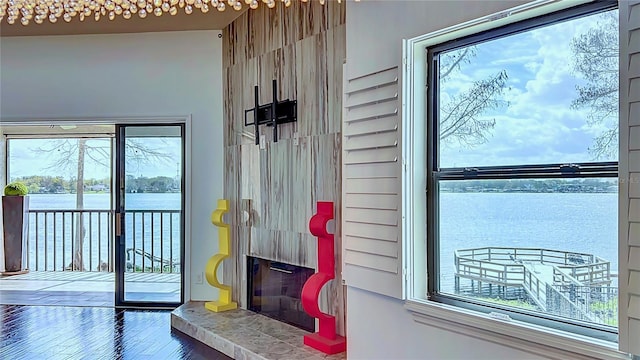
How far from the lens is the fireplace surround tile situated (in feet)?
11.8

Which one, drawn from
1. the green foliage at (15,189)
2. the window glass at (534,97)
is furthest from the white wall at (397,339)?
the green foliage at (15,189)

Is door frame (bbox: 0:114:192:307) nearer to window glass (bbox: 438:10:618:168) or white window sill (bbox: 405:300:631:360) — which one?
white window sill (bbox: 405:300:631:360)

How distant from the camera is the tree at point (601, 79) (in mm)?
1902

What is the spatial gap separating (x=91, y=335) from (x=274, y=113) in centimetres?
262

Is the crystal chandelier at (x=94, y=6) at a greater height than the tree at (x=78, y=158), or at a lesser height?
greater

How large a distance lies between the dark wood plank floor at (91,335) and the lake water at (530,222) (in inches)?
89.5

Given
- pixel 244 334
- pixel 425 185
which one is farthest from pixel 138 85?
pixel 425 185

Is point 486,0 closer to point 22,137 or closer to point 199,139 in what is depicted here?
point 199,139

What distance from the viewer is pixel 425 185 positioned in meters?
2.65

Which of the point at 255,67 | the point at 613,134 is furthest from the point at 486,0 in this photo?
the point at 255,67

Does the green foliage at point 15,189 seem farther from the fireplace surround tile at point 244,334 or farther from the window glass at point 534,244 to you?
the window glass at point 534,244

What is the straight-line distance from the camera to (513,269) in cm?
228

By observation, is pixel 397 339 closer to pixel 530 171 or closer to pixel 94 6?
pixel 530 171

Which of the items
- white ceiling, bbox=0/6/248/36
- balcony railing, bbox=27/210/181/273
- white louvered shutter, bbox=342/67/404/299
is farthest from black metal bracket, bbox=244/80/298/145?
balcony railing, bbox=27/210/181/273
